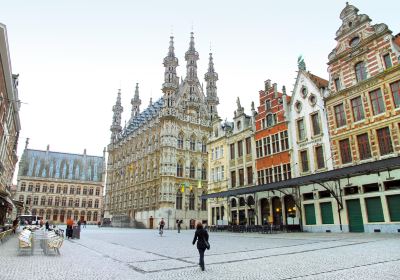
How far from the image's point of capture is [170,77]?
59562 millimetres

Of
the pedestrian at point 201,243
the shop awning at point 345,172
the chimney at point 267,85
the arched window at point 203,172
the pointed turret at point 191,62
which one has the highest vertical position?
the pointed turret at point 191,62

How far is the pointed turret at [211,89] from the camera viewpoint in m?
63.8

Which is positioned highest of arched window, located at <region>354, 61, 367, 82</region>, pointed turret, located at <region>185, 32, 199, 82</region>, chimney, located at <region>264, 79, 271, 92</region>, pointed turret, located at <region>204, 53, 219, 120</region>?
pointed turret, located at <region>185, 32, 199, 82</region>

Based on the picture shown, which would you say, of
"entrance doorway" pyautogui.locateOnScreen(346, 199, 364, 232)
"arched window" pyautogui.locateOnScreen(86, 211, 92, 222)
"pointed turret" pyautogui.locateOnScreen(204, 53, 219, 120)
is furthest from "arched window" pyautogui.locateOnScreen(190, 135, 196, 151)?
"arched window" pyautogui.locateOnScreen(86, 211, 92, 222)

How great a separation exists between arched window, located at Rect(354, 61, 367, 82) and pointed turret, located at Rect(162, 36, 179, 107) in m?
37.3

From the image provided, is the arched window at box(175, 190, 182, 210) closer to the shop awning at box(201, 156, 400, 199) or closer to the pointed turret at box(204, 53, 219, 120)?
the pointed turret at box(204, 53, 219, 120)

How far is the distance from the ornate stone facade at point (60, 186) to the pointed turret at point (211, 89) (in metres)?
58.6

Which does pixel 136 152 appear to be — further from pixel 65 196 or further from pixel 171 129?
pixel 65 196

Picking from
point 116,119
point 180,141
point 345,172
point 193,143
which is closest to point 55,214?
point 116,119

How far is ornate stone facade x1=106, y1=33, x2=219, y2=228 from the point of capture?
53781 mm

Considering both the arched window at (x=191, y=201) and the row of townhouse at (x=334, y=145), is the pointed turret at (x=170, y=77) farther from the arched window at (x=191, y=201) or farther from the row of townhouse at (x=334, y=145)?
the row of townhouse at (x=334, y=145)

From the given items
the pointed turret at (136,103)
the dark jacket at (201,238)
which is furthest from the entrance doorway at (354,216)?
the pointed turret at (136,103)

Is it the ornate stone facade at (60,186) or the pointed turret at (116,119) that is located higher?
the pointed turret at (116,119)

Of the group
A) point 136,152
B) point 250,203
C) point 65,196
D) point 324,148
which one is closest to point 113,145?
point 136,152
